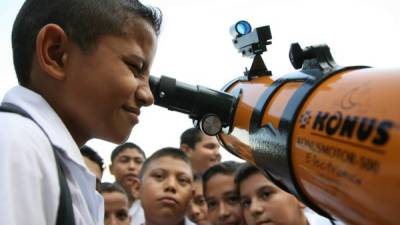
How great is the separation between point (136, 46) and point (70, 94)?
0.80ft

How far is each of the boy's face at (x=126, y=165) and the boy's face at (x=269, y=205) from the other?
82.8 inches

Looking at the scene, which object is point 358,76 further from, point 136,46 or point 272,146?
point 136,46

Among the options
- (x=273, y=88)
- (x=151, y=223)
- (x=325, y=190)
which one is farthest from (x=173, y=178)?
(x=325, y=190)

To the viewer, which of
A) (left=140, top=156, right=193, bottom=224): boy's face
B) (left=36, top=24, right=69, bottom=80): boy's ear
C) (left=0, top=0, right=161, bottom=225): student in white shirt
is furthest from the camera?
(left=140, top=156, right=193, bottom=224): boy's face

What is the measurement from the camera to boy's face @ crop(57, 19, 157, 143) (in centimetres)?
116

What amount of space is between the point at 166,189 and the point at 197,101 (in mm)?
1552

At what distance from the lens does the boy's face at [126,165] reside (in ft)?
15.5

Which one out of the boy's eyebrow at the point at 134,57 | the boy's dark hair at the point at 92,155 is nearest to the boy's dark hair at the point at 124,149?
the boy's dark hair at the point at 92,155

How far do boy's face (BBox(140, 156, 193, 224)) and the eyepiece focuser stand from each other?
1.42m

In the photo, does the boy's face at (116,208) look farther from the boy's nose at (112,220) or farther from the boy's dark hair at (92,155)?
the boy's dark hair at (92,155)

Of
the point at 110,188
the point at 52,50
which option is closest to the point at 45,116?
the point at 52,50

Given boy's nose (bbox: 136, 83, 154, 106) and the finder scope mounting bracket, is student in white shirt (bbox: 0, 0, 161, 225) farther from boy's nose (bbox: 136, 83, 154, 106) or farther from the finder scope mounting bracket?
the finder scope mounting bracket

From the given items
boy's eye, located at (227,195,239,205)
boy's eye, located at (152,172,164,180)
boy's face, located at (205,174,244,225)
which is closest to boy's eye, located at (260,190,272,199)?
boy's face, located at (205,174,244,225)

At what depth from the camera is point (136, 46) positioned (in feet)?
4.17
